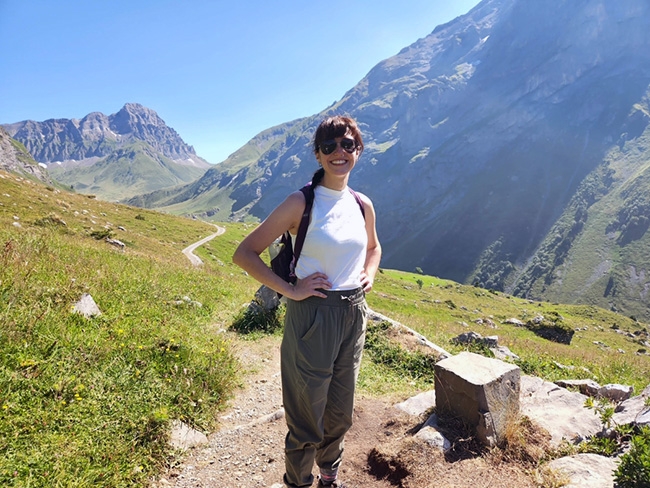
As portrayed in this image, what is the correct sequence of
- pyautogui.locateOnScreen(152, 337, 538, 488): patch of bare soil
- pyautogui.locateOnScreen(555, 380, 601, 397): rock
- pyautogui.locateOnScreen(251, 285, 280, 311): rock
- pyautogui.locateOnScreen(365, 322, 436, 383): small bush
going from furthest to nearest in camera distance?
pyautogui.locateOnScreen(251, 285, 280, 311): rock < pyautogui.locateOnScreen(365, 322, 436, 383): small bush < pyautogui.locateOnScreen(555, 380, 601, 397): rock < pyautogui.locateOnScreen(152, 337, 538, 488): patch of bare soil

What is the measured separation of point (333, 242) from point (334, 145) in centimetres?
108

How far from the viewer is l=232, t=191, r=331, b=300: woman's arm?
11.9ft

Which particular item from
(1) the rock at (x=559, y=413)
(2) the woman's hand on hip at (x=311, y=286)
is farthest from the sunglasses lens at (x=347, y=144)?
(1) the rock at (x=559, y=413)

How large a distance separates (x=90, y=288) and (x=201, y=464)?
207 inches

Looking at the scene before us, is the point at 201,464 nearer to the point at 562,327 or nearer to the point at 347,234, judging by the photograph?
the point at 347,234

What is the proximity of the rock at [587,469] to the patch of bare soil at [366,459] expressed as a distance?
17.4 inches

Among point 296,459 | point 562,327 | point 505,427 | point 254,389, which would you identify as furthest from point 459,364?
point 562,327

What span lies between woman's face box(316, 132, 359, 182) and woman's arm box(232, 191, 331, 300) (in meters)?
0.45

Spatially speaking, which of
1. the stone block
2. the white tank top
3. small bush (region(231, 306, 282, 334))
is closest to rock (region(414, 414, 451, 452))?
the stone block

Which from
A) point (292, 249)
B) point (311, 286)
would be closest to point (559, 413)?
point (311, 286)

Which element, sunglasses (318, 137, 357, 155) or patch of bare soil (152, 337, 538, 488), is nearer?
sunglasses (318, 137, 357, 155)

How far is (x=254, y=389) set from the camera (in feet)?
25.3

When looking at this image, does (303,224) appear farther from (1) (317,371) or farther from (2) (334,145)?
(1) (317,371)

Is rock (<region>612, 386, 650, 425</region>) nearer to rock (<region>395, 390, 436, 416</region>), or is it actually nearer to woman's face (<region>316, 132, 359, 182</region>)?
rock (<region>395, 390, 436, 416</region>)
